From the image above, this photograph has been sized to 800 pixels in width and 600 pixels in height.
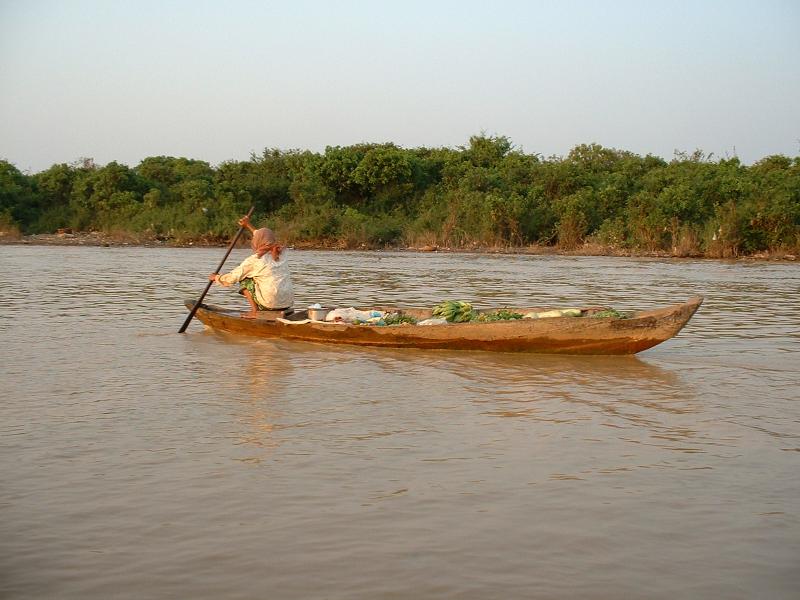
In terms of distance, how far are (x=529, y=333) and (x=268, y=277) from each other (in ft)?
8.22

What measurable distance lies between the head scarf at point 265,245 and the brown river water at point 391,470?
0.81 metres

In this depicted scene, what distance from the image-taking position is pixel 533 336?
7.09 metres

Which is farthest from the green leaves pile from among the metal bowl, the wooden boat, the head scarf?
the head scarf

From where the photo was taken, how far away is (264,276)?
8.27m

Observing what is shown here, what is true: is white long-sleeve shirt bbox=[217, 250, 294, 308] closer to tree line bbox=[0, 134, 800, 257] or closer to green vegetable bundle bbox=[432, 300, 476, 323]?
green vegetable bundle bbox=[432, 300, 476, 323]

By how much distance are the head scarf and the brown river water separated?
81 cm

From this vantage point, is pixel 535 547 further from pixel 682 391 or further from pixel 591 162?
pixel 591 162

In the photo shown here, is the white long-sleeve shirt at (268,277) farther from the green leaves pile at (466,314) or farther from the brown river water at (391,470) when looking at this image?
the green leaves pile at (466,314)

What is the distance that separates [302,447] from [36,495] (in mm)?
1286

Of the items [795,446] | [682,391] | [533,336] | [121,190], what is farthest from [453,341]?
[121,190]

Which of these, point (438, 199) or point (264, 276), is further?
point (438, 199)

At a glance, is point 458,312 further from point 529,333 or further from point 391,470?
point 391,470

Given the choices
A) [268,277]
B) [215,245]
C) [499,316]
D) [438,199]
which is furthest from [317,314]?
[438,199]

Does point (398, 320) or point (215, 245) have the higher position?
point (215, 245)
